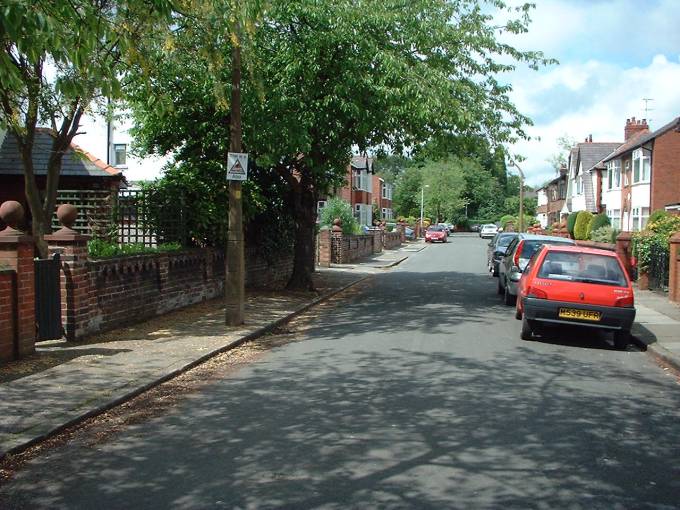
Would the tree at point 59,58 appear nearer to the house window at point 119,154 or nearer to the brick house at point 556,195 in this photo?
the house window at point 119,154

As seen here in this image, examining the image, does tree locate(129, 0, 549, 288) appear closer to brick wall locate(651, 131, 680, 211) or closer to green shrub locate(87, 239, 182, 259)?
green shrub locate(87, 239, 182, 259)

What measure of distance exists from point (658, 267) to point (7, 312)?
56.9 feet

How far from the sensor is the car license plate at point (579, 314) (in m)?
11.2

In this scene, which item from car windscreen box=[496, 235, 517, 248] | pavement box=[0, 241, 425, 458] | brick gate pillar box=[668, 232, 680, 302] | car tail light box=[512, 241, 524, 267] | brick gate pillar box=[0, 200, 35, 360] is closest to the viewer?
pavement box=[0, 241, 425, 458]

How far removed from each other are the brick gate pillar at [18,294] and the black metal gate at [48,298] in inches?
21.7

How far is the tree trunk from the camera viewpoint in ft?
60.8

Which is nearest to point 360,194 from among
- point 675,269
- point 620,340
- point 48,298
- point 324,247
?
point 324,247

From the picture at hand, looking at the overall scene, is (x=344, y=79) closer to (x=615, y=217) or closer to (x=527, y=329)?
(x=527, y=329)

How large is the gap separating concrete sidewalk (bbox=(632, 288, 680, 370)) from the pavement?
6.23 metres

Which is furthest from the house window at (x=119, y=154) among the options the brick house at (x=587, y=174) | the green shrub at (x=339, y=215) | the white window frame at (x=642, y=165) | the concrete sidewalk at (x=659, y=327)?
the brick house at (x=587, y=174)

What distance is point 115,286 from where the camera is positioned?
11523mm

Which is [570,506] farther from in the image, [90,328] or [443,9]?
[443,9]

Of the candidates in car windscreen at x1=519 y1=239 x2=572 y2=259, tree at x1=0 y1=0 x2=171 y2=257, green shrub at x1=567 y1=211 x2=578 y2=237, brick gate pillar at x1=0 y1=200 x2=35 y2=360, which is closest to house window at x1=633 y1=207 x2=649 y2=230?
green shrub at x1=567 y1=211 x2=578 y2=237

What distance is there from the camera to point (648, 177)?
40531mm
